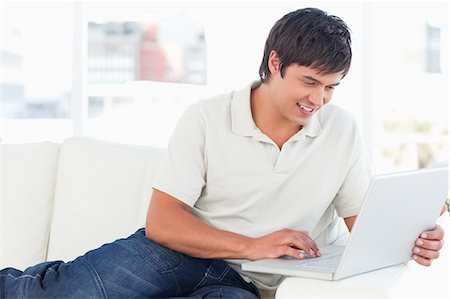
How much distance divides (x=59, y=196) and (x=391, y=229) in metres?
1.11

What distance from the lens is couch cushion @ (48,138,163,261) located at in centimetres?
233

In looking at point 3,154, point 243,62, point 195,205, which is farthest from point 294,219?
point 243,62

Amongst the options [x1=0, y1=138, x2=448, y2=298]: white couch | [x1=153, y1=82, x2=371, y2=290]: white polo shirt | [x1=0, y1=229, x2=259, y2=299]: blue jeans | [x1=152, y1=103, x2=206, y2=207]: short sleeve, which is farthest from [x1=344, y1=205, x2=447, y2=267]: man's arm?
[x1=0, y1=138, x2=448, y2=298]: white couch

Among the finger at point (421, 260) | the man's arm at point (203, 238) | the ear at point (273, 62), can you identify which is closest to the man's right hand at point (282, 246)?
the man's arm at point (203, 238)

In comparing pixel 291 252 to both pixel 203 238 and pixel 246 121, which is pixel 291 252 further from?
pixel 246 121

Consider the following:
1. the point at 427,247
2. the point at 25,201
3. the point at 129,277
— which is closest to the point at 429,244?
the point at 427,247

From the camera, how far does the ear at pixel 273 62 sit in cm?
211

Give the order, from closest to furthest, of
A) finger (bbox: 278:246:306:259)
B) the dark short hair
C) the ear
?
finger (bbox: 278:246:306:259) < the dark short hair < the ear

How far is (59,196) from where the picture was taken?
243cm

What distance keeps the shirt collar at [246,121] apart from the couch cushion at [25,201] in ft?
2.16

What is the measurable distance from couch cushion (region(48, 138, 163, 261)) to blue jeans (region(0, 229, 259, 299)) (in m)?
0.32

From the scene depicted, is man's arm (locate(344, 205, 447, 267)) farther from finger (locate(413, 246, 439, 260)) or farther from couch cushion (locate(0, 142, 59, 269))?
couch cushion (locate(0, 142, 59, 269))

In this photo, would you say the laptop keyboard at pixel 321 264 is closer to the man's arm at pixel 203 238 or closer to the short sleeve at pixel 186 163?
the man's arm at pixel 203 238

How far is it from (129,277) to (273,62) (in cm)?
68
